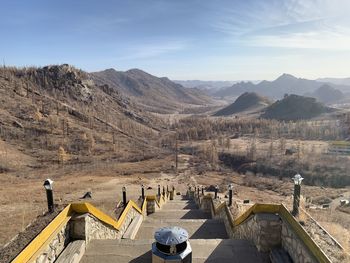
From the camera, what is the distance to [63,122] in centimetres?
10012

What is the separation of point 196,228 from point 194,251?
4811 mm

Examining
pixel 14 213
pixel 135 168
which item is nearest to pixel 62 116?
pixel 135 168

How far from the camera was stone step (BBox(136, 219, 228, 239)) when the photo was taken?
11.0 meters

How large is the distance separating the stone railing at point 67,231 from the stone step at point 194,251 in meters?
0.45

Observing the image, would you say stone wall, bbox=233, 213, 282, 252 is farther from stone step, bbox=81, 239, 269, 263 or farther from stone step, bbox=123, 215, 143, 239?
stone step, bbox=123, 215, 143, 239

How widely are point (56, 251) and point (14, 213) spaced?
20.0 meters

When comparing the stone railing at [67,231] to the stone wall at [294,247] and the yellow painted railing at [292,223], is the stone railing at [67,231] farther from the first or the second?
the stone wall at [294,247]

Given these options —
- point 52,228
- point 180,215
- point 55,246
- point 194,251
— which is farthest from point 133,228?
point 180,215

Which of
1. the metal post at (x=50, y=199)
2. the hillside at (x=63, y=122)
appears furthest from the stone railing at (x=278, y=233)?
the hillside at (x=63, y=122)

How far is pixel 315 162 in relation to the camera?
244ft

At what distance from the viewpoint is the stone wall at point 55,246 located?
577 centimetres

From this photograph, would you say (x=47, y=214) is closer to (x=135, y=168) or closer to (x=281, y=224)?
(x=281, y=224)

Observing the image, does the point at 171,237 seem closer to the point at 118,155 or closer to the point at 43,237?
the point at 43,237

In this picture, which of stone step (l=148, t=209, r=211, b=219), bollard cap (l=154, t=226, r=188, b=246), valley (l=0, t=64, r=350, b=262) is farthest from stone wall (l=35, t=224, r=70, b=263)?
stone step (l=148, t=209, r=211, b=219)
